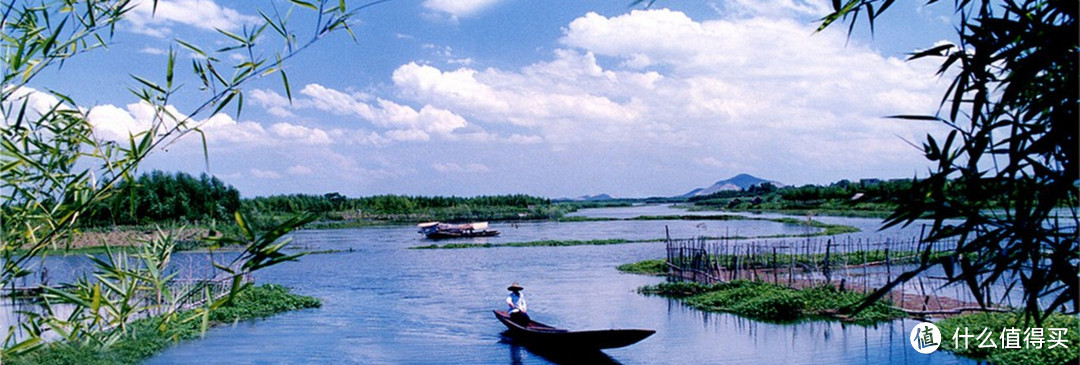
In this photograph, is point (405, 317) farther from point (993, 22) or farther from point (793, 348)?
point (993, 22)

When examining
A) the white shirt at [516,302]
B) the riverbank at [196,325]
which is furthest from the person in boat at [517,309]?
the riverbank at [196,325]

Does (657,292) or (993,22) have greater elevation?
(993,22)

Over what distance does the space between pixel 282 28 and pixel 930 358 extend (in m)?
9.52

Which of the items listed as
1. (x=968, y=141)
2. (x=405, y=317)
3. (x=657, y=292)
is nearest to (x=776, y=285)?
(x=657, y=292)

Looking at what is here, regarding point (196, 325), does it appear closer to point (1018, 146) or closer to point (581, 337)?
point (581, 337)

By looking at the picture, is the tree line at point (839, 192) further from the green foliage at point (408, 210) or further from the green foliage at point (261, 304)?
the green foliage at point (408, 210)

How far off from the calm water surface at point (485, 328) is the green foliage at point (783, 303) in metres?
0.40

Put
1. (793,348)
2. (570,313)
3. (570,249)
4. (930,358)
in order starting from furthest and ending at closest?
(570,249) < (570,313) < (793,348) < (930,358)

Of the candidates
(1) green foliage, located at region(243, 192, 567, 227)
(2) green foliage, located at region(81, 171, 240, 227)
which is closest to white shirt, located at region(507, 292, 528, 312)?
(2) green foliage, located at region(81, 171, 240, 227)

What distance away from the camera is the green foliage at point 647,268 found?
20047 mm

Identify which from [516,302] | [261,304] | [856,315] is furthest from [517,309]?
[261,304]

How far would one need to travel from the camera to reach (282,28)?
2.43m

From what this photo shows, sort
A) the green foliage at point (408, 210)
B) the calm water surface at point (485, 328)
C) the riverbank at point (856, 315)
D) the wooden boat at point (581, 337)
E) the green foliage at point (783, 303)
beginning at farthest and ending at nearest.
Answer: the green foliage at point (408, 210), the green foliage at point (783, 303), the calm water surface at point (485, 328), the wooden boat at point (581, 337), the riverbank at point (856, 315)

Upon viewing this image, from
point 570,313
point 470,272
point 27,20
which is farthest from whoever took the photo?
point 470,272
